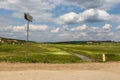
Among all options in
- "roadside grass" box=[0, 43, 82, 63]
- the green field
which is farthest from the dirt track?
the green field

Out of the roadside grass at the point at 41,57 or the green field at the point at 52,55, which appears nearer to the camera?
the roadside grass at the point at 41,57

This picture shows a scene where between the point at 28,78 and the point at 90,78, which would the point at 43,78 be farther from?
the point at 90,78

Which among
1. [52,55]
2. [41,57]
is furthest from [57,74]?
[52,55]

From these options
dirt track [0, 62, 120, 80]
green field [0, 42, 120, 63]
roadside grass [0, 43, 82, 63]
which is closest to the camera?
dirt track [0, 62, 120, 80]

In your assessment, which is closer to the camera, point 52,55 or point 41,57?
point 41,57

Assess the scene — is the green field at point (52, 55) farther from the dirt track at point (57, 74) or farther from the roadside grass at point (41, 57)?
the dirt track at point (57, 74)

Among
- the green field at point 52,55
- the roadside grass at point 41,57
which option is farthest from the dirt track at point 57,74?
the green field at point 52,55

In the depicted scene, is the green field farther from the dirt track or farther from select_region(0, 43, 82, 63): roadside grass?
the dirt track

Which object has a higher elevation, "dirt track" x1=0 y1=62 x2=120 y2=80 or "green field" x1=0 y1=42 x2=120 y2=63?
"green field" x1=0 y1=42 x2=120 y2=63

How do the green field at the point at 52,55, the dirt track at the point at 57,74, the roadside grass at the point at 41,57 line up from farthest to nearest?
1. the green field at the point at 52,55
2. the roadside grass at the point at 41,57
3. the dirt track at the point at 57,74

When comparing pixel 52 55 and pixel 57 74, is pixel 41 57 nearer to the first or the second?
pixel 52 55

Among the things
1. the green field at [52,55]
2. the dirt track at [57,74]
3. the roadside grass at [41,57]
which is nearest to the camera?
the dirt track at [57,74]

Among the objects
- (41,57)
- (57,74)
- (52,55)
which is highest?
(52,55)

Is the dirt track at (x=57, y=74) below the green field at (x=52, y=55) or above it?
below
